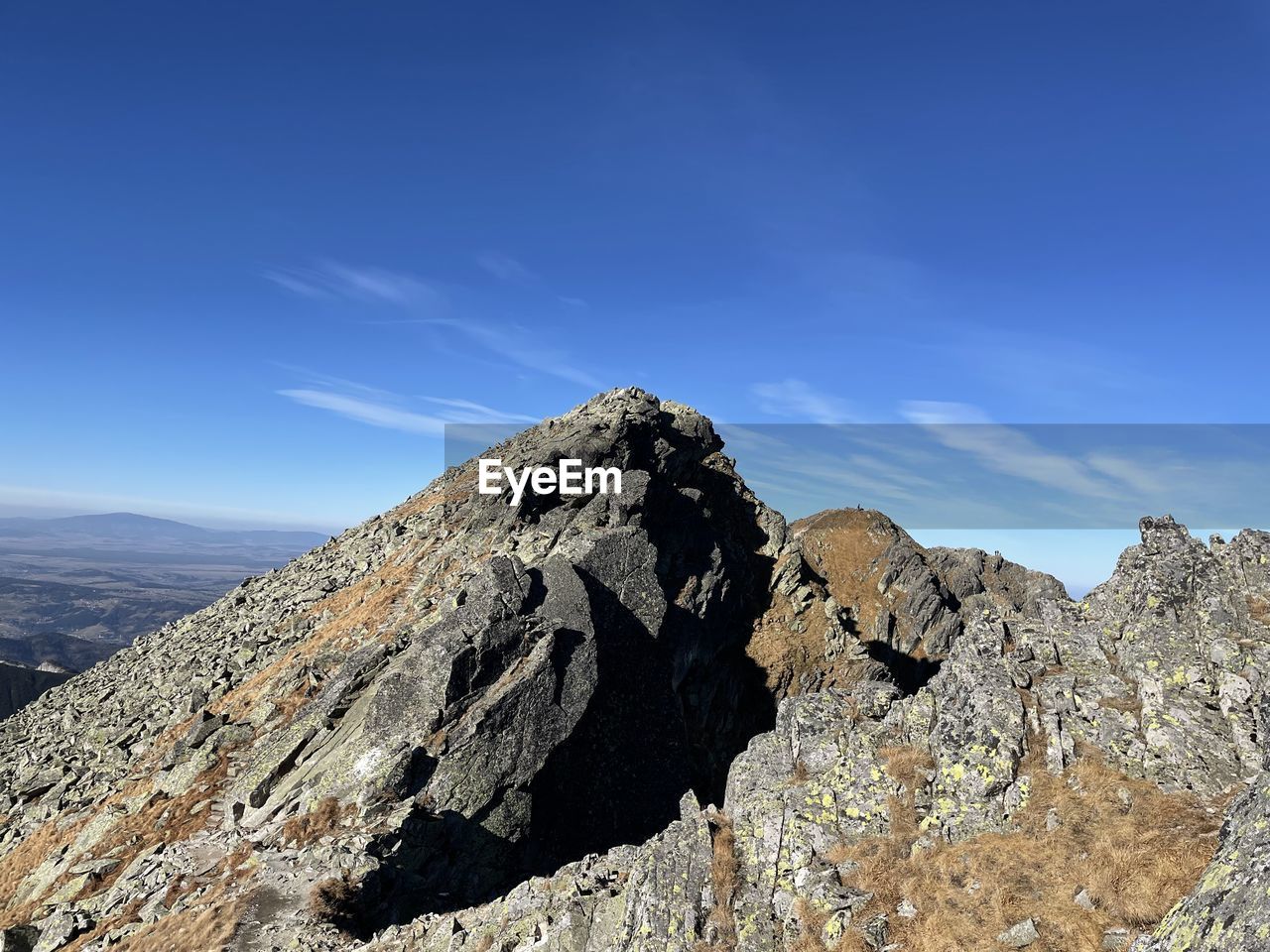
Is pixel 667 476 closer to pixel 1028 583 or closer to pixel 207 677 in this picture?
pixel 207 677

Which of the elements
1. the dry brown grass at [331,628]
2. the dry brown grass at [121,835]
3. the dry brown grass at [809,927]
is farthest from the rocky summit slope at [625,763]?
the dry brown grass at [331,628]

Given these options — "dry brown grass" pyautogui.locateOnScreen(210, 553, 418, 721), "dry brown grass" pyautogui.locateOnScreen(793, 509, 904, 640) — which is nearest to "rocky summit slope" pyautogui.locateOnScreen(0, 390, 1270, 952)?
"dry brown grass" pyautogui.locateOnScreen(210, 553, 418, 721)

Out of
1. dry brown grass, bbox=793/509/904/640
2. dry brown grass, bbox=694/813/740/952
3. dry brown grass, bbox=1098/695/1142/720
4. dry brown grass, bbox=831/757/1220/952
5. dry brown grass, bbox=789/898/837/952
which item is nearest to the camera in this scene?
dry brown grass, bbox=831/757/1220/952

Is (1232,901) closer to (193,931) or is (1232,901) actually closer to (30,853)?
(193,931)

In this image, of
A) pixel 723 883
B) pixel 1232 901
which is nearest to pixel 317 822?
pixel 723 883

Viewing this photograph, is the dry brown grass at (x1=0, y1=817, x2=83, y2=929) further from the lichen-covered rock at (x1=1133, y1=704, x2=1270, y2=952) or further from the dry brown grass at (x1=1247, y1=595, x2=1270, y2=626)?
the dry brown grass at (x1=1247, y1=595, x2=1270, y2=626)

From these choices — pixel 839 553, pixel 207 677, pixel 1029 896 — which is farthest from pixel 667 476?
pixel 1029 896

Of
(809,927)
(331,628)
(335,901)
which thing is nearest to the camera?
(809,927)
